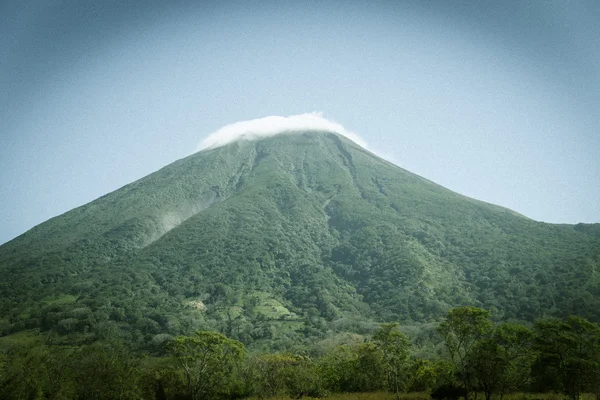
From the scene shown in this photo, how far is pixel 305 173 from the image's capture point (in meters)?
181

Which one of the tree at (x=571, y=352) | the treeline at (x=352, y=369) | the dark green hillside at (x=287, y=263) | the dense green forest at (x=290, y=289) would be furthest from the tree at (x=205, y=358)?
the dark green hillside at (x=287, y=263)

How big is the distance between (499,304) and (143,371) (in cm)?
7811

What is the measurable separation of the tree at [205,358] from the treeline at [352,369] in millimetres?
82

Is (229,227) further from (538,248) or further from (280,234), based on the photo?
(538,248)

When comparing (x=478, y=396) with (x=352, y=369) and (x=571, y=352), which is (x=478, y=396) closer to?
(x=571, y=352)

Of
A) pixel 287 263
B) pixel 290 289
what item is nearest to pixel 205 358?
pixel 290 289

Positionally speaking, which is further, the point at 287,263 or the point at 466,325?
the point at 287,263

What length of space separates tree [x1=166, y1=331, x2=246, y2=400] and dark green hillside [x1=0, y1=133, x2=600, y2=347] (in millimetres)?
44647

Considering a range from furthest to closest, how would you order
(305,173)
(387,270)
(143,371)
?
(305,173) → (387,270) → (143,371)

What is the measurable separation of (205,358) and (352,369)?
16690 millimetres

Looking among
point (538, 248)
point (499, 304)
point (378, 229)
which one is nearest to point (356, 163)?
point (378, 229)

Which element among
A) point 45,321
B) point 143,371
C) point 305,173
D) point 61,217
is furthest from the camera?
point 305,173

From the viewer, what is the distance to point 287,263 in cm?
12044

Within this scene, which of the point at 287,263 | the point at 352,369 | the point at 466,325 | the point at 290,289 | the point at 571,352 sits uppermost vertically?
the point at 466,325
